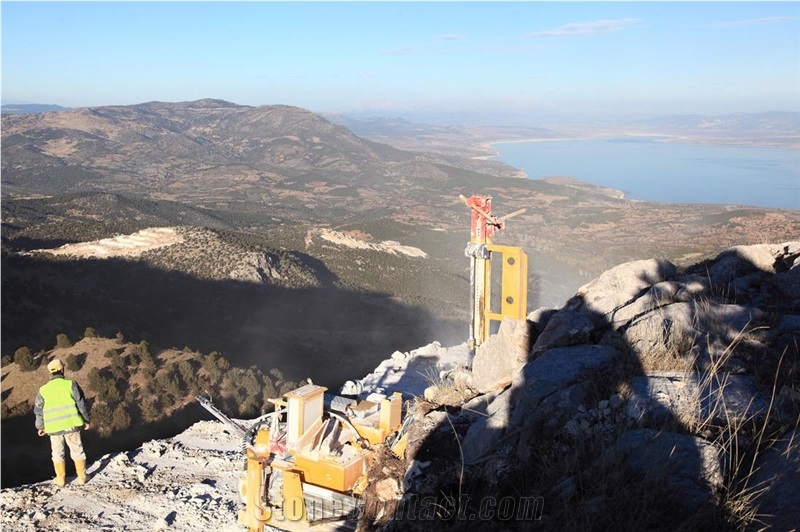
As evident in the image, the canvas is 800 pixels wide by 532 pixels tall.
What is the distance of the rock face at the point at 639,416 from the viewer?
3441 mm

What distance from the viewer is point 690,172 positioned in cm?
14038

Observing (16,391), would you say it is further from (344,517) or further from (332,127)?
(332,127)

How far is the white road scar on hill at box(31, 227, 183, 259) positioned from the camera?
115 ft

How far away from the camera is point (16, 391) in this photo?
50.4 ft

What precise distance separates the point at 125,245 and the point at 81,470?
99.4 ft

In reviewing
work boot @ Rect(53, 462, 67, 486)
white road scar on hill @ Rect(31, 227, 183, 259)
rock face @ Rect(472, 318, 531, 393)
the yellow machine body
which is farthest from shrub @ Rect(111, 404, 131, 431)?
white road scar on hill @ Rect(31, 227, 183, 259)

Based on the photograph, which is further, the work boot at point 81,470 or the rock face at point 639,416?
the work boot at point 81,470

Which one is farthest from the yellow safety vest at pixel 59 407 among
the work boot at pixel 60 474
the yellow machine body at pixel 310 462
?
the yellow machine body at pixel 310 462

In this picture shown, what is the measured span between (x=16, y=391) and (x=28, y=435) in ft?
8.05

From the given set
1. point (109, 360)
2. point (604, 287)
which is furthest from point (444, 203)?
point (604, 287)

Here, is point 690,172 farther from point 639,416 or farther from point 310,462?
point 639,416

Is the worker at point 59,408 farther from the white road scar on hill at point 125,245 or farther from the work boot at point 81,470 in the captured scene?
the white road scar on hill at point 125,245

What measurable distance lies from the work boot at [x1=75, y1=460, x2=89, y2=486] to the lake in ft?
291

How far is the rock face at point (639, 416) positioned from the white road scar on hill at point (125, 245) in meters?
33.1
